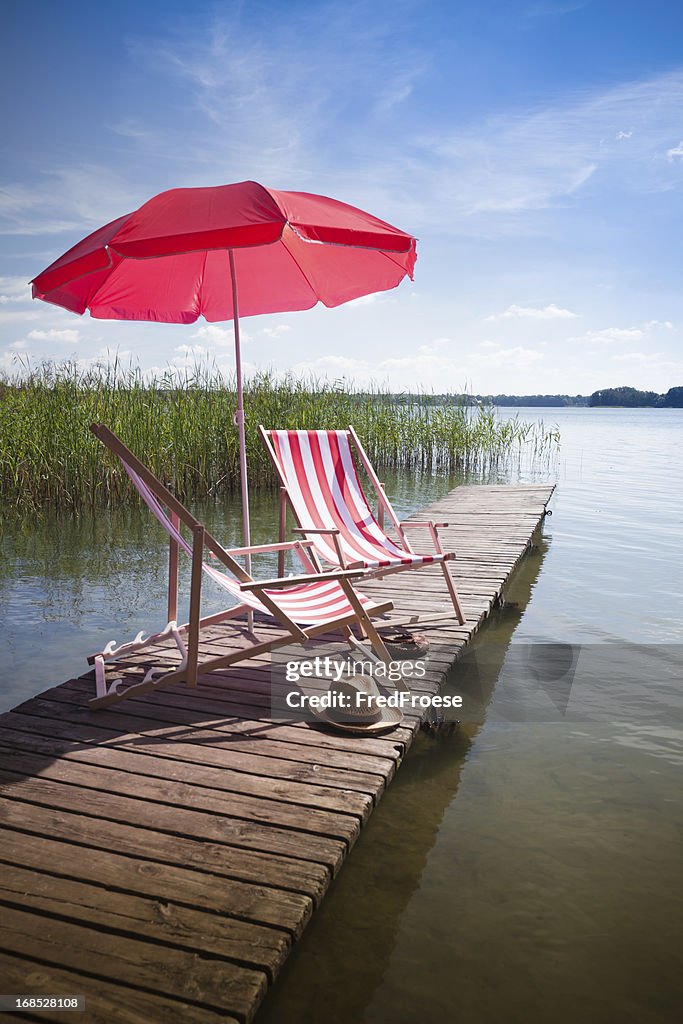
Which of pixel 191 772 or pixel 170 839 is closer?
pixel 170 839

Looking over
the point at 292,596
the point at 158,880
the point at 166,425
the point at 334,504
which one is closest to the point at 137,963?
the point at 158,880

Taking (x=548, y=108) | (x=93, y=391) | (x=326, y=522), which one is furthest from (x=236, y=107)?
(x=326, y=522)

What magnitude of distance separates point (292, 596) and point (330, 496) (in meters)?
1.02

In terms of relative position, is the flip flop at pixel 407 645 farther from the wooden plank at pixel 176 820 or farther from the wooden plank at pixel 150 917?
the wooden plank at pixel 150 917

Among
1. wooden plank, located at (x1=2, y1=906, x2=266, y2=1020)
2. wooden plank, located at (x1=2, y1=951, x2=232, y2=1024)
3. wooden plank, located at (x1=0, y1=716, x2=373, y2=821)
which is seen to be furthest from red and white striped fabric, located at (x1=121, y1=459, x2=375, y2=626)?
wooden plank, located at (x1=2, y1=951, x2=232, y2=1024)

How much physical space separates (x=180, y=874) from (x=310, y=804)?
445mm

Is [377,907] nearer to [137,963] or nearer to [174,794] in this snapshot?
[174,794]

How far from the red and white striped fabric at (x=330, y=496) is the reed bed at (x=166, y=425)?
463cm

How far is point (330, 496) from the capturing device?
431 centimetres

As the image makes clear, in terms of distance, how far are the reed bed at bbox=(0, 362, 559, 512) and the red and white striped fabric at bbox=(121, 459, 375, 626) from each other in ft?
18.0

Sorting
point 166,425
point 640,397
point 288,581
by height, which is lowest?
point 288,581

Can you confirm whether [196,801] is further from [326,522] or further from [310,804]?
[326,522]

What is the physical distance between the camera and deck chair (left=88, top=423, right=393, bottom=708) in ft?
8.61

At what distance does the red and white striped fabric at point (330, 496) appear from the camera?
3920 millimetres
